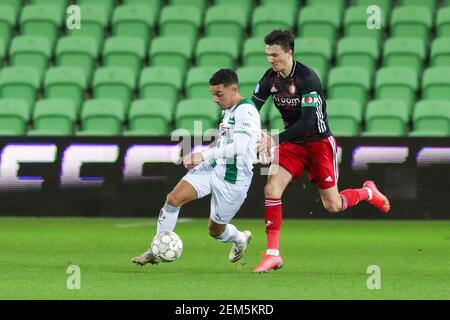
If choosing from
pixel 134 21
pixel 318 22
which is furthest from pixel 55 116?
pixel 318 22

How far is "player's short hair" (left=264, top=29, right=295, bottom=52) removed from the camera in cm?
1091

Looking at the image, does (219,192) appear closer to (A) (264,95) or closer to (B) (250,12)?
(A) (264,95)

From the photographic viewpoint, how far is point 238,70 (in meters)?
18.5

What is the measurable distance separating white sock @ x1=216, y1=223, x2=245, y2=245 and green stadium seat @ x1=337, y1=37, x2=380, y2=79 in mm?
7730

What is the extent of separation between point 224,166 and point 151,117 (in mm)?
7001

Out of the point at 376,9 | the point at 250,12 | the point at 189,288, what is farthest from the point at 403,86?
the point at 189,288

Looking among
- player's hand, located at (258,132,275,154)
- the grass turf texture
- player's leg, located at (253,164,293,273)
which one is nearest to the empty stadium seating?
the grass turf texture

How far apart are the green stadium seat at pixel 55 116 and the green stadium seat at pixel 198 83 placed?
5.84 ft

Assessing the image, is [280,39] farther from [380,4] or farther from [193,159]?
[380,4]

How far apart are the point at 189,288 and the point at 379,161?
25.0ft

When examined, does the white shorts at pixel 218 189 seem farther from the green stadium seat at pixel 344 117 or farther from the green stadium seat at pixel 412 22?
the green stadium seat at pixel 412 22

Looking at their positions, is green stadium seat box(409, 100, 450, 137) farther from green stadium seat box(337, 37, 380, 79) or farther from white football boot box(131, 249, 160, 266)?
white football boot box(131, 249, 160, 266)

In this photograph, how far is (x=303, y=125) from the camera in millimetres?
11164
